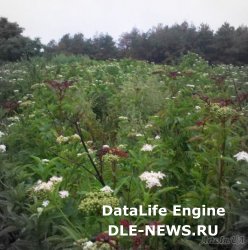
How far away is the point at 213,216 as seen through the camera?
2443 mm

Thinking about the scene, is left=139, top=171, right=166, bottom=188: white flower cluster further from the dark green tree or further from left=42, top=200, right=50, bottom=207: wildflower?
the dark green tree

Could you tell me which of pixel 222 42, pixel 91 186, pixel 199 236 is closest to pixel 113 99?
pixel 91 186

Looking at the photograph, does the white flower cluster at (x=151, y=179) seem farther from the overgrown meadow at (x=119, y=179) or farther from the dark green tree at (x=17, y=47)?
the dark green tree at (x=17, y=47)

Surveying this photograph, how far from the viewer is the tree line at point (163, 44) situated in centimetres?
2689

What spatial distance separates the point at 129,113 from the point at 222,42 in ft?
98.2

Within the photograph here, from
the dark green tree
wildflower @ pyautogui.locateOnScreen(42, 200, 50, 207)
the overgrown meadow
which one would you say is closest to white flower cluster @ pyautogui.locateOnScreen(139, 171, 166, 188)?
the overgrown meadow

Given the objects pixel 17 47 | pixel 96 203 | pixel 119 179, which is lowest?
pixel 119 179

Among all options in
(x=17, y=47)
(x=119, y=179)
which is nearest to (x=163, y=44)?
(x=17, y=47)

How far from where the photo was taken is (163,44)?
36094 mm

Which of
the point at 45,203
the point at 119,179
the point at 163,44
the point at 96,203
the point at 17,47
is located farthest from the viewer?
the point at 163,44

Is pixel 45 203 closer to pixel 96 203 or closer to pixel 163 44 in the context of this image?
pixel 96 203

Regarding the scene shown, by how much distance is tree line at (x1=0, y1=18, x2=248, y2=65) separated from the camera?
2689 centimetres

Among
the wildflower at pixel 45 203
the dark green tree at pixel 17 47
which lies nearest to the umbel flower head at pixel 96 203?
the wildflower at pixel 45 203

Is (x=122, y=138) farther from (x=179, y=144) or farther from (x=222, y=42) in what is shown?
(x=222, y=42)
